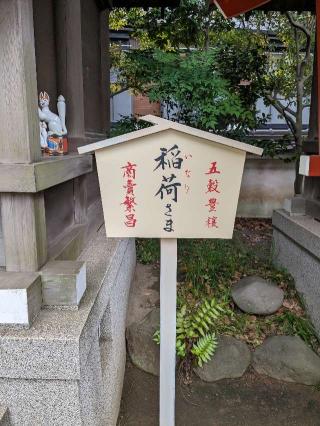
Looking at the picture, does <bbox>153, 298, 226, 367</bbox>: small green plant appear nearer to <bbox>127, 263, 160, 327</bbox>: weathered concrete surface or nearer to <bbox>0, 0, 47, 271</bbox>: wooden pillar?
<bbox>127, 263, 160, 327</bbox>: weathered concrete surface

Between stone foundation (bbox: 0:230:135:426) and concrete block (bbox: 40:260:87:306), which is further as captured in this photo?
concrete block (bbox: 40:260:87:306)

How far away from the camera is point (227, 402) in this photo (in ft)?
9.87

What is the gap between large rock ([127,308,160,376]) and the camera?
3.23m

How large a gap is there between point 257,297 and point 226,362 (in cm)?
85

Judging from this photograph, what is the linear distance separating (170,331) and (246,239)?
423 centimetres

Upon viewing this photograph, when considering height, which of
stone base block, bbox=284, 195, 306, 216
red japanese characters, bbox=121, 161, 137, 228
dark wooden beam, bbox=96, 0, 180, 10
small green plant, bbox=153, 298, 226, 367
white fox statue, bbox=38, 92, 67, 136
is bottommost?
small green plant, bbox=153, 298, 226, 367

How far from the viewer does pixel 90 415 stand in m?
1.98

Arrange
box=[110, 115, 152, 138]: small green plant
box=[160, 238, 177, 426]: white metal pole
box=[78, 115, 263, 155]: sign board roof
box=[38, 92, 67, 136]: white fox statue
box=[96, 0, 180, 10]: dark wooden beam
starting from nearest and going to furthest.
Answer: box=[78, 115, 263, 155]: sign board roof, box=[160, 238, 177, 426]: white metal pole, box=[38, 92, 67, 136]: white fox statue, box=[96, 0, 180, 10]: dark wooden beam, box=[110, 115, 152, 138]: small green plant

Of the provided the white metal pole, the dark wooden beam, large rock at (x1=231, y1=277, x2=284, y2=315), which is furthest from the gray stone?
→ the dark wooden beam

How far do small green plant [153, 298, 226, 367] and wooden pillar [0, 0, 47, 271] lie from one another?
1.72 m

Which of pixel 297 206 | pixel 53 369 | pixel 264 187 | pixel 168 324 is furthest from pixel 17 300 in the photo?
pixel 264 187

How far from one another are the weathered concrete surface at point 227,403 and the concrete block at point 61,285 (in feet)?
4.81

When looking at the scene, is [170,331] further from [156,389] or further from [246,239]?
[246,239]

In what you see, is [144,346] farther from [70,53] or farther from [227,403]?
[70,53]
